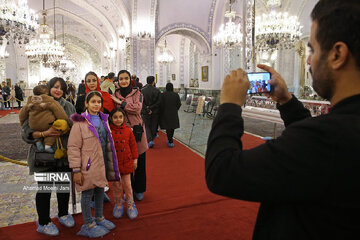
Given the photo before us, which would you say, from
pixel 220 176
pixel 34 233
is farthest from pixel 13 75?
pixel 220 176

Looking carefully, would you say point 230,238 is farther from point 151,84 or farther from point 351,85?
point 151,84

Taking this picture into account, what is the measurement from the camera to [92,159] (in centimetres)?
253

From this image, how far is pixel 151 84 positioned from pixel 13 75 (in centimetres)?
1892

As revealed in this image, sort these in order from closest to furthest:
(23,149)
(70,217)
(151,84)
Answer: (70,217) → (151,84) → (23,149)

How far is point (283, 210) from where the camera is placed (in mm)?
765

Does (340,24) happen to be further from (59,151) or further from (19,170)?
(19,170)

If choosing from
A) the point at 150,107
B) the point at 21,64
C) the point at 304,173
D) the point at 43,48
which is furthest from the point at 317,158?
the point at 21,64

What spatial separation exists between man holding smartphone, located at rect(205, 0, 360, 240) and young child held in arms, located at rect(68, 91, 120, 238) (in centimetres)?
197

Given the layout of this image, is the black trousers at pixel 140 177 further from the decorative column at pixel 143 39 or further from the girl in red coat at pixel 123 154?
the decorative column at pixel 143 39

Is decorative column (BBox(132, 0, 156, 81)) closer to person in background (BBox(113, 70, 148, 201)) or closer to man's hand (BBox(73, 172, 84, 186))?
person in background (BBox(113, 70, 148, 201))

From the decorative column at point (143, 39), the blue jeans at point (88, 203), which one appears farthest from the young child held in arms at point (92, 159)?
the decorative column at point (143, 39)

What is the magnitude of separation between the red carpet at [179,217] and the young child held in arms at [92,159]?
0.22 metres

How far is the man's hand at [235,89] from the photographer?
86cm

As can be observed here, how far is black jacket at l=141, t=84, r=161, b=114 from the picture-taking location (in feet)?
20.3
